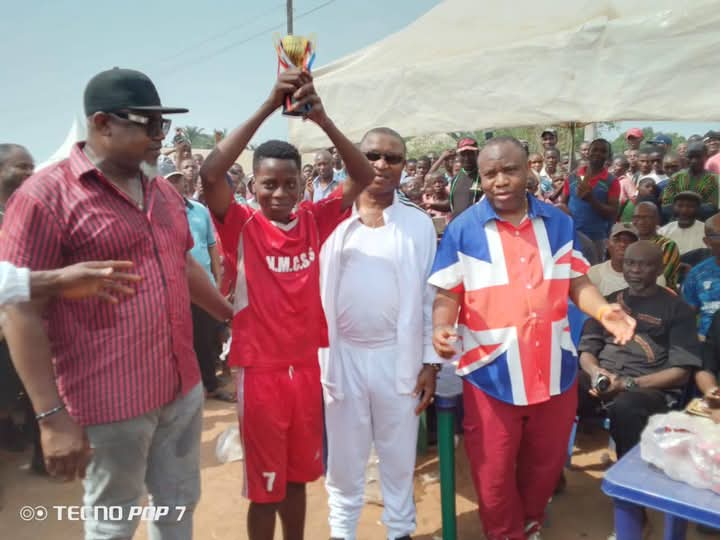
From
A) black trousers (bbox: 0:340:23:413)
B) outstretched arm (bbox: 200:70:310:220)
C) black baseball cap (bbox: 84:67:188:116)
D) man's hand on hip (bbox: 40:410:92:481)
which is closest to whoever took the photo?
man's hand on hip (bbox: 40:410:92:481)

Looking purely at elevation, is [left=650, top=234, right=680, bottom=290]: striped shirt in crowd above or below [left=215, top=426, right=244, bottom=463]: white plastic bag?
above

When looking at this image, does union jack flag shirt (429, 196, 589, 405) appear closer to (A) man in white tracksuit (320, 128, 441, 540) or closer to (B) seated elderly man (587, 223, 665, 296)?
(A) man in white tracksuit (320, 128, 441, 540)

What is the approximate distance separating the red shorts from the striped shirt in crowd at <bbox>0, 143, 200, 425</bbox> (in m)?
0.41

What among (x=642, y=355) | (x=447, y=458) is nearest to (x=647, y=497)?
(x=447, y=458)

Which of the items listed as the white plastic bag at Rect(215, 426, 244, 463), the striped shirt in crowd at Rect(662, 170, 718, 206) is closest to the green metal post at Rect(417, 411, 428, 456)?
the white plastic bag at Rect(215, 426, 244, 463)

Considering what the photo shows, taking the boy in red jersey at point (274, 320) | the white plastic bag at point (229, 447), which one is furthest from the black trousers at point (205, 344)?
the boy in red jersey at point (274, 320)

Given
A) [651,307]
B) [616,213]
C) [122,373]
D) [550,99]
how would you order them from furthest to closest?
1. [616,213]
2. [651,307]
3. [550,99]
4. [122,373]

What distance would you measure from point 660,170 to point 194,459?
8169mm

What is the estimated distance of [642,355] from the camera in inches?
132

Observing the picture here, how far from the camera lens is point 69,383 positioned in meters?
1.81

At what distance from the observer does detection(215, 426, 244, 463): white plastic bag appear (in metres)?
4.13

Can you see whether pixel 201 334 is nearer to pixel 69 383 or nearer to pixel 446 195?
pixel 69 383

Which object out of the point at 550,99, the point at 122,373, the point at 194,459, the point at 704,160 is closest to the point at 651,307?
the point at 550,99

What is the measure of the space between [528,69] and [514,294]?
1.31 m
